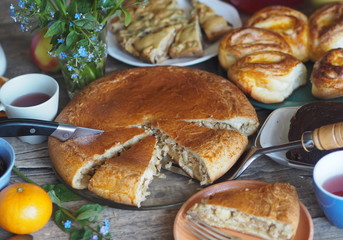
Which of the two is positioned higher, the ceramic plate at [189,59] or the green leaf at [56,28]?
the green leaf at [56,28]

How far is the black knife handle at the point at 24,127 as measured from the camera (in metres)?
1.83

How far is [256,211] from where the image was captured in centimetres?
158

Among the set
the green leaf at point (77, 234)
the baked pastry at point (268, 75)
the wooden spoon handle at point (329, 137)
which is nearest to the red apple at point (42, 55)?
the baked pastry at point (268, 75)

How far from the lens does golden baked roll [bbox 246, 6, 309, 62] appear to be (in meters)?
2.43

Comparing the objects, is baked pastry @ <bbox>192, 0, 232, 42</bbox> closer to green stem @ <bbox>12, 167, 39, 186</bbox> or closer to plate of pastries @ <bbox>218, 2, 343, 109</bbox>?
plate of pastries @ <bbox>218, 2, 343, 109</bbox>

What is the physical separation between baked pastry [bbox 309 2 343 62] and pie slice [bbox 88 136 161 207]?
109cm

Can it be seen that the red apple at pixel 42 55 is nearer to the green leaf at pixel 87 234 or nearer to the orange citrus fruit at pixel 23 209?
the orange citrus fruit at pixel 23 209

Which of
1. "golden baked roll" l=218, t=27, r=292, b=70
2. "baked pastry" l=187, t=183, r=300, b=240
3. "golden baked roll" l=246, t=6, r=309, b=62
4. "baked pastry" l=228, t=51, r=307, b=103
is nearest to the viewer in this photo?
"baked pastry" l=187, t=183, r=300, b=240

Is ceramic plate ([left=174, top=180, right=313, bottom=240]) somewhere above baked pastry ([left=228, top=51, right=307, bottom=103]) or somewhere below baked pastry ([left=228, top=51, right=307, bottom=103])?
below

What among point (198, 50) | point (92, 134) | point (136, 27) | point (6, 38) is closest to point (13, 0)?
point (6, 38)

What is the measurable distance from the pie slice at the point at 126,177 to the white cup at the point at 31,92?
0.44m

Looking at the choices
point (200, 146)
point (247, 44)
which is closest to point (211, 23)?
point (247, 44)

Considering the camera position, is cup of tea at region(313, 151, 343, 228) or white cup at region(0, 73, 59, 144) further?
white cup at region(0, 73, 59, 144)

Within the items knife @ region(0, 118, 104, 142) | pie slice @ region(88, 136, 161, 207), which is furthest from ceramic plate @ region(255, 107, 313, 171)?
knife @ region(0, 118, 104, 142)
